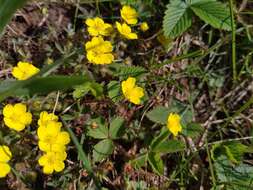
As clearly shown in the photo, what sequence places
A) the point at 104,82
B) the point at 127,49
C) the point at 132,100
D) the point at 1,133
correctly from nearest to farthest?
the point at 1,133 < the point at 132,100 < the point at 104,82 < the point at 127,49

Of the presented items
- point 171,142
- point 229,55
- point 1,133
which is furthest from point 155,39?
point 1,133

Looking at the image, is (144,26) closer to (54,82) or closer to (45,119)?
(45,119)

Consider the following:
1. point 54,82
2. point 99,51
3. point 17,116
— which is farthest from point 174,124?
point 54,82

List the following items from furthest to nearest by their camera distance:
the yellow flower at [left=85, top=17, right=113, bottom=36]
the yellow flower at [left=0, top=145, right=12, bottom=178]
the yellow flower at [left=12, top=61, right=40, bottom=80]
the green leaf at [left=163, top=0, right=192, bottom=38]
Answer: the green leaf at [left=163, top=0, right=192, bottom=38], the yellow flower at [left=85, top=17, right=113, bottom=36], the yellow flower at [left=12, top=61, right=40, bottom=80], the yellow flower at [left=0, top=145, right=12, bottom=178]

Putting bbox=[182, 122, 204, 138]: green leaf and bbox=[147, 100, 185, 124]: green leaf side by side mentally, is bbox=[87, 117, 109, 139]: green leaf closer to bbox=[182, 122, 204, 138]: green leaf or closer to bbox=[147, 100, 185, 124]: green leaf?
bbox=[147, 100, 185, 124]: green leaf

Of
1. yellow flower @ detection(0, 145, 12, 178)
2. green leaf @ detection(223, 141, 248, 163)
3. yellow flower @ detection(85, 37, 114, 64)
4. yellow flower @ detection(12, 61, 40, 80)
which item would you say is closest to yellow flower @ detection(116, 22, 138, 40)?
yellow flower @ detection(85, 37, 114, 64)

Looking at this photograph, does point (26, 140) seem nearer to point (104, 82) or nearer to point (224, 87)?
point (104, 82)
